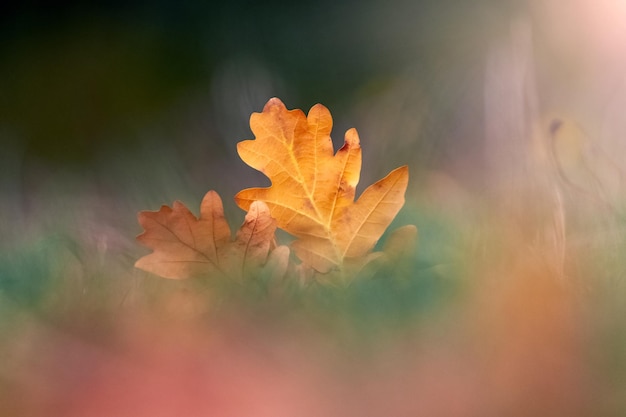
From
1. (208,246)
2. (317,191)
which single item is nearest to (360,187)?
(317,191)

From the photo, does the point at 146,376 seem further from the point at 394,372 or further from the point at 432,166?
the point at 432,166

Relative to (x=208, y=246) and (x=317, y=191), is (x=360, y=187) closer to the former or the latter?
(x=317, y=191)

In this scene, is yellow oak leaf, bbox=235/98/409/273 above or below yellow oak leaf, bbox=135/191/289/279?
above
